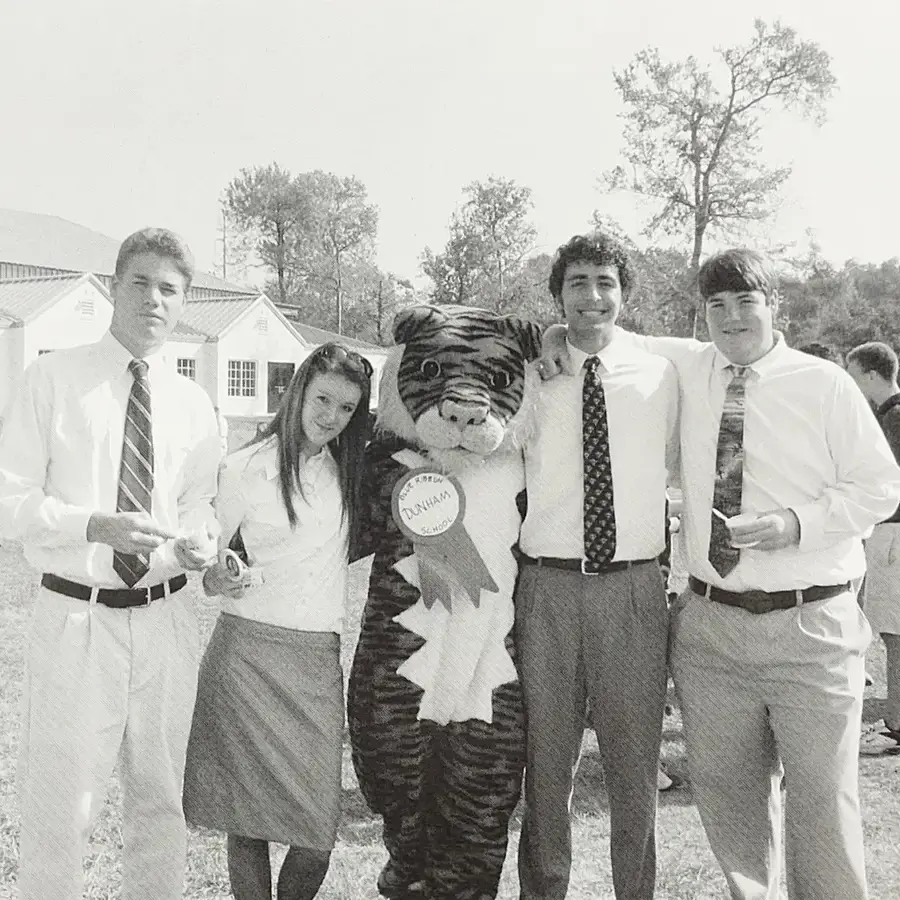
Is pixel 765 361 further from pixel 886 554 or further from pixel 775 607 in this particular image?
pixel 886 554

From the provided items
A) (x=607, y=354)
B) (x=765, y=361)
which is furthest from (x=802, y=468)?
(x=607, y=354)

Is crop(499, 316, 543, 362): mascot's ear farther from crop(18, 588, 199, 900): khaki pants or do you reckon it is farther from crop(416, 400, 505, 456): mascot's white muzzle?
crop(18, 588, 199, 900): khaki pants

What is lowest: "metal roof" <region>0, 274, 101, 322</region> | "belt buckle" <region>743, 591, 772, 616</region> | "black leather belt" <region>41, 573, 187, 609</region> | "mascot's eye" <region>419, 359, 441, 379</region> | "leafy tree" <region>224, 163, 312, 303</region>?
"belt buckle" <region>743, 591, 772, 616</region>

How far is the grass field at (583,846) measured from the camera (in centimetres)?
325

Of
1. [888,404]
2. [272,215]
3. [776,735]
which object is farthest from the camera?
[272,215]

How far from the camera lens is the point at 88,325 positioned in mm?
21969

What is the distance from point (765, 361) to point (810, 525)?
1.81 feet

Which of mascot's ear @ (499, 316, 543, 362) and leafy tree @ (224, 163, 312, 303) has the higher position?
leafy tree @ (224, 163, 312, 303)

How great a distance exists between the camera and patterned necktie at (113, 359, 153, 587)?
8.35ft

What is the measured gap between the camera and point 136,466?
2.61m

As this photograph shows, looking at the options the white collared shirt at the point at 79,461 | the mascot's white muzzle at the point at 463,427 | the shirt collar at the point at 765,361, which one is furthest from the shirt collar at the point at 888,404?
the white collared shirt at the point at 79,461

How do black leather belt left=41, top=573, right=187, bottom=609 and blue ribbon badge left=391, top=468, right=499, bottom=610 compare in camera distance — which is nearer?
black leather belt left=41, top=573, right=187, bottom=609

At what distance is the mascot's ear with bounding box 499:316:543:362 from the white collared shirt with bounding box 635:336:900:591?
0.57 metres

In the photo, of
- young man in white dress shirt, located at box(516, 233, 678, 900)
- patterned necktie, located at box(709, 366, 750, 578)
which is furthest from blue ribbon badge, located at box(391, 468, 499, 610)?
patterned necktie, located at box(709, 366, 750, 578)
